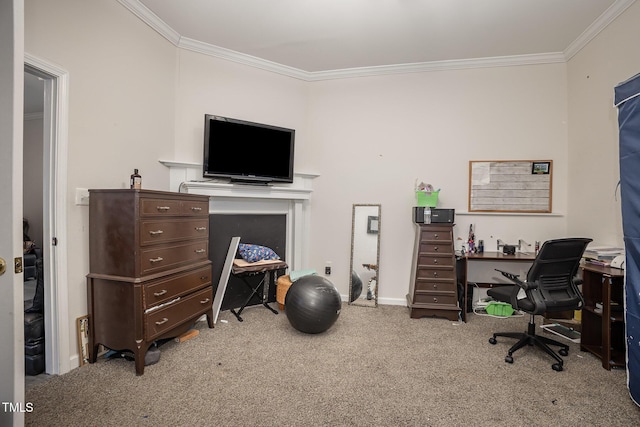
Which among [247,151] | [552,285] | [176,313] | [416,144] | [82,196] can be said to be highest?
[416,144]

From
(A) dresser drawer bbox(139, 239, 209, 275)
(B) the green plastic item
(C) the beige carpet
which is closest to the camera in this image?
(C) the beige carpet

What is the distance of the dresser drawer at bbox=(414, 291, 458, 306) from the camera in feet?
10.7

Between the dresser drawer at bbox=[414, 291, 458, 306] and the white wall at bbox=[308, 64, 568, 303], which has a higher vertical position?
the white wall at bbox=[308, 64, 568, 303]

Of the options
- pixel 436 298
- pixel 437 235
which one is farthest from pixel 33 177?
pixel 436 298

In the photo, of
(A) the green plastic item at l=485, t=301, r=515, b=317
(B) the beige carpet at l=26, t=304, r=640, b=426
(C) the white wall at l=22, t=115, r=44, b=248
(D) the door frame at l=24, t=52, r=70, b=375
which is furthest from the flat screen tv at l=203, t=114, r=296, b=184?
(C) the white wall at l=22, t=115, r=44, b=248

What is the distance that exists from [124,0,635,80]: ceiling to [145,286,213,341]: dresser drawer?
2.59m

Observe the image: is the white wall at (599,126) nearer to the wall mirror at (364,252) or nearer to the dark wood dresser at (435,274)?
the dark wood dresser at (435,274)

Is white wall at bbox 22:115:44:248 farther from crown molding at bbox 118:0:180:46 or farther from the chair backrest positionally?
the chair backrest

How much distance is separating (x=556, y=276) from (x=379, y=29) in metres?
2.80

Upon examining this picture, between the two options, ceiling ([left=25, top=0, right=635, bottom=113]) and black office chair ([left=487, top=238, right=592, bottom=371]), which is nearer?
black office chair ([left=487, top=238, right=592, bottom=371])

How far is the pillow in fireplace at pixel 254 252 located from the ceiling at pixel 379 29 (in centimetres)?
223

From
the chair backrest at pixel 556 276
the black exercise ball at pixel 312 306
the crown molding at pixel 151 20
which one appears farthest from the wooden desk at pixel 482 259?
the crown molding at pixel 151 20

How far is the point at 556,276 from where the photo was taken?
94.8 inches

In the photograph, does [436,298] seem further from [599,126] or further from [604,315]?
[599,126]
